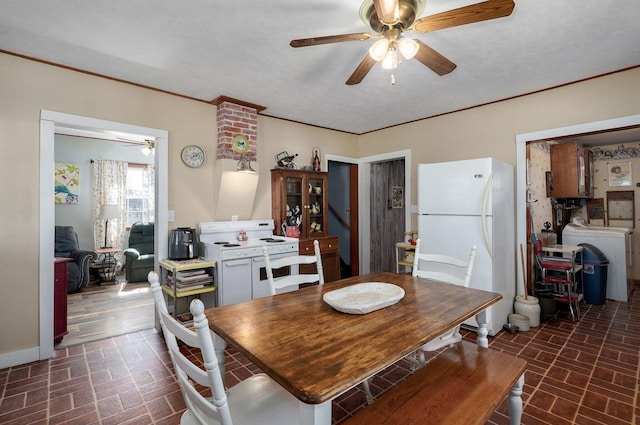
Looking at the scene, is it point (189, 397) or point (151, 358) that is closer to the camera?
point (189, 397)

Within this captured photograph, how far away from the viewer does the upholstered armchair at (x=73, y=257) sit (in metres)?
4.54

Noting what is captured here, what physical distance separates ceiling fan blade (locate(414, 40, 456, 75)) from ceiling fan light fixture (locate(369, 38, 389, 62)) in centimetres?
23

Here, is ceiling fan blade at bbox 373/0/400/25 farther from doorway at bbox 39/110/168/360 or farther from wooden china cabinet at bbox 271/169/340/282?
doorway at bbox 39/110/168/360

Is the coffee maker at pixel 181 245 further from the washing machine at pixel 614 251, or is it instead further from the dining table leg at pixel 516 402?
the washing machine at pixel 614 251

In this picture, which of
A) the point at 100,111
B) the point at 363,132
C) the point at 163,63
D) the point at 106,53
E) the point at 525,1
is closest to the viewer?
the point at 525,1

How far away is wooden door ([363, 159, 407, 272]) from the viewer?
17.8 ft

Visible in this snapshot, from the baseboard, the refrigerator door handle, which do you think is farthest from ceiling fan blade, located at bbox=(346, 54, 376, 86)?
the baseboard

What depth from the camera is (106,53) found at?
253 cm

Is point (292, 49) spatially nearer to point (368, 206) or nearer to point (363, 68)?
point (363, 68)

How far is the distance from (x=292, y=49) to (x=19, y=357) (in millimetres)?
3414

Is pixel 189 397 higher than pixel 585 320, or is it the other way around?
pixel 189 397

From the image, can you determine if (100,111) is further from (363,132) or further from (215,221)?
(363,132)

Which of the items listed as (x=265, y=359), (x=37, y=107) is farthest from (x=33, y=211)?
(x=265, y=359)

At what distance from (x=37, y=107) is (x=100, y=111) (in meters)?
0.45
